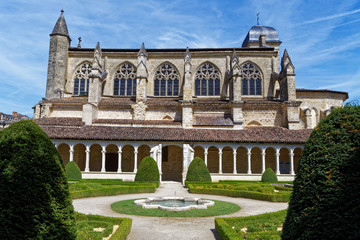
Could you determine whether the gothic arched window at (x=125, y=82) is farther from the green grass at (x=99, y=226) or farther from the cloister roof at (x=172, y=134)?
the green grass at (x=99, y=226)

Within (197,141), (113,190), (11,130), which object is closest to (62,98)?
(197,141)

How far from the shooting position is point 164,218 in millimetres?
9008

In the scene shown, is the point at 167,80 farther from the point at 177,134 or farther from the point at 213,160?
the point at 213,160

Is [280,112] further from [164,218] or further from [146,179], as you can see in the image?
[164,218]

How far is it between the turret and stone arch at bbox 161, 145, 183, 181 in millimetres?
14828

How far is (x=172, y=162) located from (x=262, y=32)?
94.4ft

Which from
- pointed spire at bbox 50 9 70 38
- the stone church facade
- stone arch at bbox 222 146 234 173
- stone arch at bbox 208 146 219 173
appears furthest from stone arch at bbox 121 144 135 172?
pointed spire at bbox 50 9 70 38

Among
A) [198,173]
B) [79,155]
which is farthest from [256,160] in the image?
[79,155]

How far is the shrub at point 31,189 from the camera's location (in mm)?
3705

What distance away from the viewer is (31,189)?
12.6 ft

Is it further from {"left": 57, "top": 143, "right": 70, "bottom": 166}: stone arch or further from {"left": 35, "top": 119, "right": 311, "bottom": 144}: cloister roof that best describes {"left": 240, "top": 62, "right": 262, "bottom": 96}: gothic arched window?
{"left": 57, "top": 143, "right": 70, "bottom": 166}: stone arch

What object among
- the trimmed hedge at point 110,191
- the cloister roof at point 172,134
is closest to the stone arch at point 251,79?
the cloister roof at point 172,134

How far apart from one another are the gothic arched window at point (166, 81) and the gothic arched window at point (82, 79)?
28.4ft

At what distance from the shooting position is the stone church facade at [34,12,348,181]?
24438 millimetres
